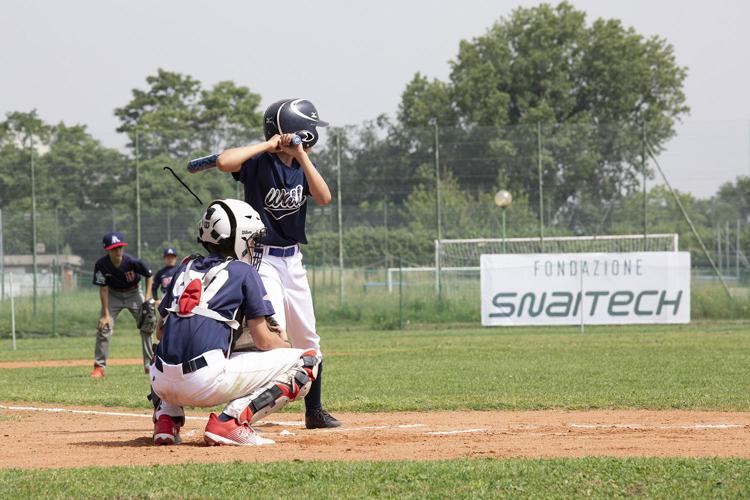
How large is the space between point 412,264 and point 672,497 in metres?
26.9

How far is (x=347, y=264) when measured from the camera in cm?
3172

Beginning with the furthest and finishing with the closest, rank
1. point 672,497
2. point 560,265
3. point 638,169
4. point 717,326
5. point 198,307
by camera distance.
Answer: point 638,169
point 717,326
point 560,265
point 198,307
point 672,497

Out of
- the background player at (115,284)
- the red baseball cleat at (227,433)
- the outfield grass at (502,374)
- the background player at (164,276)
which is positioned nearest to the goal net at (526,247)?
the outfield grass at (502,374)

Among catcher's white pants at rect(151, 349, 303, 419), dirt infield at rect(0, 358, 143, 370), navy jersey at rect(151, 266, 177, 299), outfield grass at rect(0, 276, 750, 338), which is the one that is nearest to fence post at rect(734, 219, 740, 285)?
outfield grass at rect(0, 276, 750, 338)

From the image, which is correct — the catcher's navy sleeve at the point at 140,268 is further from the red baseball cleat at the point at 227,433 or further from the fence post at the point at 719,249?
the fence post at the point at 719,249

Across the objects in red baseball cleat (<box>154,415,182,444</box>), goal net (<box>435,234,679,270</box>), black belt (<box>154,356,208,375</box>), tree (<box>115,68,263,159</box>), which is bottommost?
red baseball cleat (<box>154,415,182,444</box>)

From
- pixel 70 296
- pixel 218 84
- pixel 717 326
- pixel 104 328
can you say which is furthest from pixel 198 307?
pixel 218 84

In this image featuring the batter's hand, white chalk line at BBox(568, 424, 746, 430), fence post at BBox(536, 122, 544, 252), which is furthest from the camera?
fence post at BBox(536, 122, 544, 252)

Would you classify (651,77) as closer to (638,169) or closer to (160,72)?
(160,72)

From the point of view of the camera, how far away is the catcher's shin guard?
7.02 meters

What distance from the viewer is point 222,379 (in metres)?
6.85

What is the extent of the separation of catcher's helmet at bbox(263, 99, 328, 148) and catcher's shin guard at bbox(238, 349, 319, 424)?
5.76 ft

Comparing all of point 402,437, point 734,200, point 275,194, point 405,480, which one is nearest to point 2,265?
point 734,200

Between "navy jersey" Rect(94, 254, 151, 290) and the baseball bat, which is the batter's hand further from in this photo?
"navy jersey" Rect(94, 254, 151, 290)
